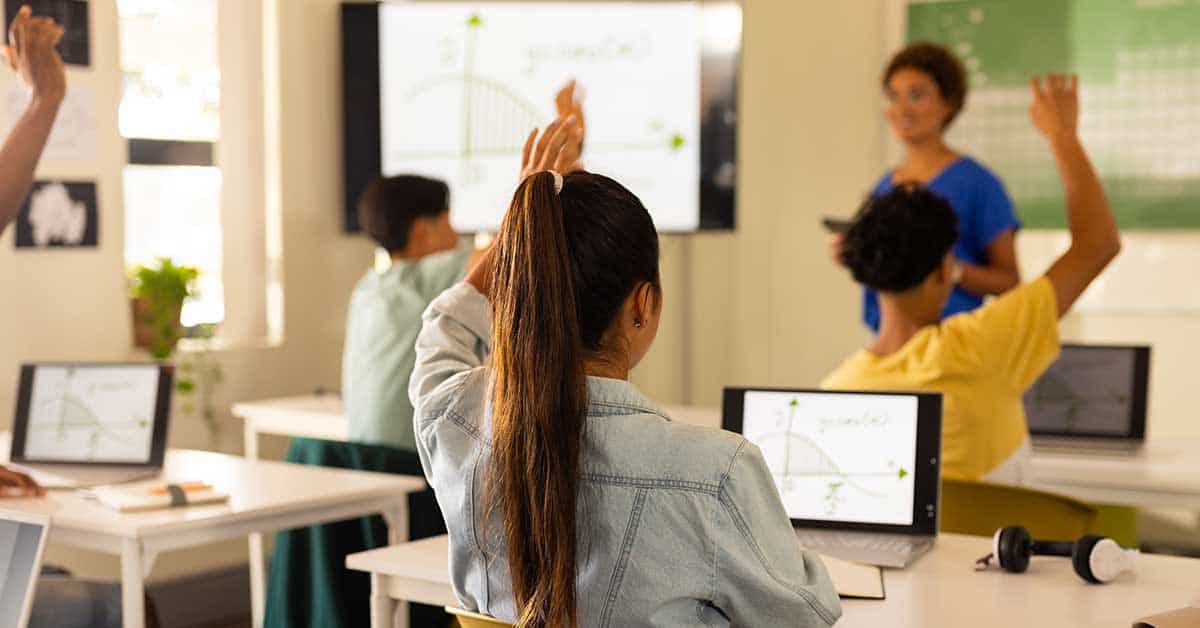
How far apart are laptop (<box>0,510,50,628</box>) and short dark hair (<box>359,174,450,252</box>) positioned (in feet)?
4.83

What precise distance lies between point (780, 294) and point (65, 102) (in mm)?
2661

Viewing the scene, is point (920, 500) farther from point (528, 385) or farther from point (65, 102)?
A: point (65, 102)

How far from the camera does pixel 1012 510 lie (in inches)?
92.8

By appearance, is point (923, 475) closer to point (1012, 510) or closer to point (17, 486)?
point (1012, 510)

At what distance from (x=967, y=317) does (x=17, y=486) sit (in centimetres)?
187

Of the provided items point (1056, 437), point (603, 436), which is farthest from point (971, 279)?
point (603, 436)

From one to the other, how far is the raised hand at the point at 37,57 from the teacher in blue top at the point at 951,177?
6.34 ft

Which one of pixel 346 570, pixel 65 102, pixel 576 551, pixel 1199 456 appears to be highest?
pixel 65 102

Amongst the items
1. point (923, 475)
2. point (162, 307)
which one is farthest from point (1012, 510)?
point (162, 307)

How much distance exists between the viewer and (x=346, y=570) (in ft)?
9.97

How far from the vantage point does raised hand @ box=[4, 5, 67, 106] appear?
2.70 metres

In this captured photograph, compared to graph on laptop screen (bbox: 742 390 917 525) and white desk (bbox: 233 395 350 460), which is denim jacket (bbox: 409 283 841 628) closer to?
graph on laptop screen (bbox: 742 390 917 525)

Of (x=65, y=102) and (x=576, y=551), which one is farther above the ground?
(x=65, y=102)

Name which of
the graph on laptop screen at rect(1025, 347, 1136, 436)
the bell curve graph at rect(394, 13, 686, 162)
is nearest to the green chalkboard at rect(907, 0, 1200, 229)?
the bell curve graph at rect(394, 13, 686, 162)
